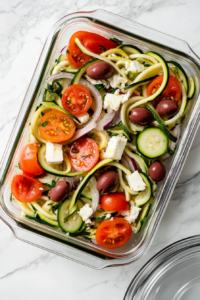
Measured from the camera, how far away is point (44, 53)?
219cm

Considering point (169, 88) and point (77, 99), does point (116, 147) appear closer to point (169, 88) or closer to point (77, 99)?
point (77, 99)

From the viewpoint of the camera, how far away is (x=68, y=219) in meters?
2.10

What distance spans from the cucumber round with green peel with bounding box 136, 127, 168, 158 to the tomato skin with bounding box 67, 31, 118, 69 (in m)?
0.72

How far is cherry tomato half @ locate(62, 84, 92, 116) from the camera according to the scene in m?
2.03

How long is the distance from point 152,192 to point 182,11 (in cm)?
154

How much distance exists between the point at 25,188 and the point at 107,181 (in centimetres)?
62

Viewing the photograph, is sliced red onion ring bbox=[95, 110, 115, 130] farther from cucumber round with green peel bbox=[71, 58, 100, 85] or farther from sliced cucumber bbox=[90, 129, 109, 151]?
cucumber round with green peel bbox=[71, 58, 100, 85]

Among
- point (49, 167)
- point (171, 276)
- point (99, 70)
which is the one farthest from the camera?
point (171, 276)

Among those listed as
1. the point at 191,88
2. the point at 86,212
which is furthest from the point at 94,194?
the point at 191,88

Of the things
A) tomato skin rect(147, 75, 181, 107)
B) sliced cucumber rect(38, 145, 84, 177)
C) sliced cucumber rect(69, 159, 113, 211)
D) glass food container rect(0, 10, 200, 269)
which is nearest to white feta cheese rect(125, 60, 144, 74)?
tomato skin rect(147, 75, 181, 107)

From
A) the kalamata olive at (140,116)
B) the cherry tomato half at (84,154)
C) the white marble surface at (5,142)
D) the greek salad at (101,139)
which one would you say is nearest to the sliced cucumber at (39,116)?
the greek salad at (101,139)

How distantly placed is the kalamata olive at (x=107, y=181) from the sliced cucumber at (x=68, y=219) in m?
0.27

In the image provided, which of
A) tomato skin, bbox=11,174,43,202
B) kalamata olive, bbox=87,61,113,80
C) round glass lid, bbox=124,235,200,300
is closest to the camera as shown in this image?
kalamata olive, bbox=87,61,113,80

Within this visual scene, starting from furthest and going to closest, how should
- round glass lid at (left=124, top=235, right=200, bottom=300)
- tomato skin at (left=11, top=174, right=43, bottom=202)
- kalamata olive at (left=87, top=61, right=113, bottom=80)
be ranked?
1. round glass lid at (left=124, top=235, right=200, bottom=300)
2. tomato skin at (left=11, top=174, right=43, bottom=202)
3. kalamata olive at (left=87, top=61, right=113, bottom=80)
